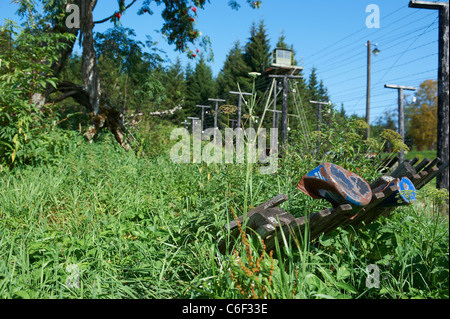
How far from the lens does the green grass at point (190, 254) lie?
5.74 feet

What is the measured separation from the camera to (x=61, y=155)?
5352mm

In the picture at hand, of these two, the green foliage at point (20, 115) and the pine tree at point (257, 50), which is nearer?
the green foliage at point (20, 115)

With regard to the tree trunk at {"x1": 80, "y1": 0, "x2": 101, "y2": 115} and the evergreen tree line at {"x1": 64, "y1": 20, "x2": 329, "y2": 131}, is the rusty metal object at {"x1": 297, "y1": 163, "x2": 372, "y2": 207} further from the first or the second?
the tree trunk at {"x1": 80, "y1": 0, "x2": 101, "y2": 115}

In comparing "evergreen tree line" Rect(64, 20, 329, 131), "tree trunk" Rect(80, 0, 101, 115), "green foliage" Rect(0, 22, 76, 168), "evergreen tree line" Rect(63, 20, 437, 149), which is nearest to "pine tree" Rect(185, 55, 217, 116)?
"evergreen tree line" Rect(63, 20, 437, 149)

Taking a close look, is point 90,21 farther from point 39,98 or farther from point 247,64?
point 247,64

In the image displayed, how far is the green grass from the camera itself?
1.75 meters

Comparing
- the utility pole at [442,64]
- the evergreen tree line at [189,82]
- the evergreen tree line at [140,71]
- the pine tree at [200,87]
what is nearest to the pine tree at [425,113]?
the evergreen tree line at [189,82]

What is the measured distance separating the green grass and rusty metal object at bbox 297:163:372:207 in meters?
0.34

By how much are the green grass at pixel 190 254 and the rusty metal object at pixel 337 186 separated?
1.12ft

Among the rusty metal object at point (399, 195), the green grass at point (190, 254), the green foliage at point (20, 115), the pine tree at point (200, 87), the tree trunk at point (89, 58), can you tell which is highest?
the pine tree at point (200, 87)

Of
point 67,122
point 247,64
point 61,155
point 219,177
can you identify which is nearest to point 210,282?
point 219,177

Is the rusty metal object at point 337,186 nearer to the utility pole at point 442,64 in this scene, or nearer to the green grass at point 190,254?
the green grass at point 190,254

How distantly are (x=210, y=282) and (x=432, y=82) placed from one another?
20.3 meters

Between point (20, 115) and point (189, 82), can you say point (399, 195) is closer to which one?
point (20, 115)
